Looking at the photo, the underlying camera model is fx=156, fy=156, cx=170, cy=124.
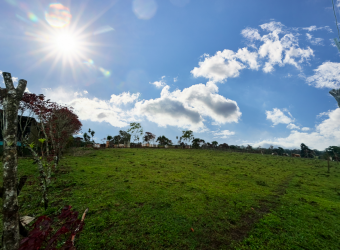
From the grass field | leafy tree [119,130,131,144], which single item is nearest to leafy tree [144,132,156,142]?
leafy tree [119,130,131,144]

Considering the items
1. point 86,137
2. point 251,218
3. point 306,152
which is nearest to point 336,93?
point 251,218

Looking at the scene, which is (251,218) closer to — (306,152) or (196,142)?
(196,142)

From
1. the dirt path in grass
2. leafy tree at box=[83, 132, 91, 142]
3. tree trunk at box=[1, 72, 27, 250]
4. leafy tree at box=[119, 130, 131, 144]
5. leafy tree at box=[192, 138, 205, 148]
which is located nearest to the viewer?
tree trunk at box=[1, 72, 27, 250]

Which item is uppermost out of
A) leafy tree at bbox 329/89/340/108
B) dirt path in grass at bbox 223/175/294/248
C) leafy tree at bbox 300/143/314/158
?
leafy tree at bbox 329/89/340/108

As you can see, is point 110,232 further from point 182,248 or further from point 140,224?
point 182,248

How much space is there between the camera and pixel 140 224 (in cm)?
750

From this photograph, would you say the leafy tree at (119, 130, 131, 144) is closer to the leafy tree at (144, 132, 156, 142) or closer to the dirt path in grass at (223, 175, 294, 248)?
the leafy tree at (144, 132, 156, 142)

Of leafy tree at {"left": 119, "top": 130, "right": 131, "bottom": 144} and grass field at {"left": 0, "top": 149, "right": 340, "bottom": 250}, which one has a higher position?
leafy tree at {"left": 119, "top": 130, "right": 131, "bottom": 144}

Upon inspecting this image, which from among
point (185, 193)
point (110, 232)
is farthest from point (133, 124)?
point (110, 232)

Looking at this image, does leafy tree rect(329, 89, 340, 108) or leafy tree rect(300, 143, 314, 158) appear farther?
leafy tree rect(300, 143, 314, 158)

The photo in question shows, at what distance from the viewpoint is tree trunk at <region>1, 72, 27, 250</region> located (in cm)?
365

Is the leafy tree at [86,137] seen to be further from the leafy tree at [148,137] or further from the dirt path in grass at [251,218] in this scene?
the dirt path in grass at [251,218]

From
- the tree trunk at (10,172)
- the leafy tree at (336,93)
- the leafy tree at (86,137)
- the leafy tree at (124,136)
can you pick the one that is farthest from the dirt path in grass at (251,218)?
the leafy tree at (124,136)

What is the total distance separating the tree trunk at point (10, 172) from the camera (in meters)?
3.65
